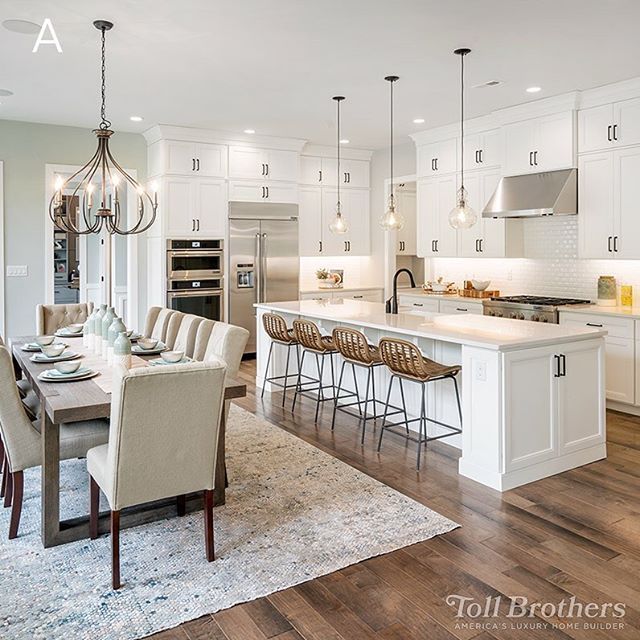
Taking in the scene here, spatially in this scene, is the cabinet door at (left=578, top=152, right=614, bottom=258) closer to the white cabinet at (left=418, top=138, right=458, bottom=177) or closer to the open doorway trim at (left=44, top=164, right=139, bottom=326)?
the white cabinet at (left=418, top=138, right=458, bottom=177)

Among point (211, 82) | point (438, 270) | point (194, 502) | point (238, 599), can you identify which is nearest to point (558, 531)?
point (238, 599)

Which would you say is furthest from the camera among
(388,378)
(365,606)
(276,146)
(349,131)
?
(276,146)

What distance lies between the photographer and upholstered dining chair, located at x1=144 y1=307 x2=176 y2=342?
4789 mm

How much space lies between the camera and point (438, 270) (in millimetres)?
8016

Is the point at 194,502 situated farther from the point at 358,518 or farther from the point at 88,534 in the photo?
the point at 358,518

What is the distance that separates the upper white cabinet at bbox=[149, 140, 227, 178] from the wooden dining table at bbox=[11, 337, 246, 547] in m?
4.31

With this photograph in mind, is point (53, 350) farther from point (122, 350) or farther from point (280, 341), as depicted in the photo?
point (280, 341)

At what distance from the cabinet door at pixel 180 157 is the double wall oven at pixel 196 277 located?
0.84 metres

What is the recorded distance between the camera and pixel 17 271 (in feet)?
22.5

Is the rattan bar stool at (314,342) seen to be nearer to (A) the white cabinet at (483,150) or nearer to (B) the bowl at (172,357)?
(B) the bowl at (172,357)

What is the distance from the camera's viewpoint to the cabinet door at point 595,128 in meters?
5.48

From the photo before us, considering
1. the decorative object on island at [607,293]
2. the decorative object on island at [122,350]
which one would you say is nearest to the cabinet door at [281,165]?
the decorative object on island at [607,293]

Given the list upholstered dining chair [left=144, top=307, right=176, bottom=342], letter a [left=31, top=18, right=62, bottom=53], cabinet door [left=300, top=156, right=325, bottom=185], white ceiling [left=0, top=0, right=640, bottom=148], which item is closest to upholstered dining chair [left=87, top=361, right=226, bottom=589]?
upholstered dining chair [left=144, top=307, right=176, bottom=342]

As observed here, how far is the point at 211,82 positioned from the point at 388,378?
9.64ft
